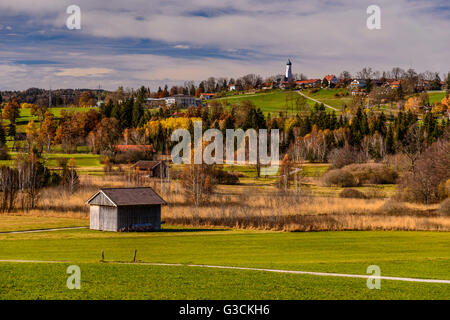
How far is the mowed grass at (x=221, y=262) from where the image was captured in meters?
19.6

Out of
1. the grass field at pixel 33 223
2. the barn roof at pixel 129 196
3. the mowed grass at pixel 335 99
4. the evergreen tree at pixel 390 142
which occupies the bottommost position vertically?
the grass field at pixel 33 223

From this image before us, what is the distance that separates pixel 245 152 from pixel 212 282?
95897mm

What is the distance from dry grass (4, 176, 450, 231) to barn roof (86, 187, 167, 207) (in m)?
4.12

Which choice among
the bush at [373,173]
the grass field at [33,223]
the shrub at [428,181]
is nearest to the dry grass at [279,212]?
the grass field at [33,223]

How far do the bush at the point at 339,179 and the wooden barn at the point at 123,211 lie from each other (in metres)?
42.8

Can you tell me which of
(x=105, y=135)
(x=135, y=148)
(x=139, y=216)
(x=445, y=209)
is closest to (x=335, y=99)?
(x=105, y=135)

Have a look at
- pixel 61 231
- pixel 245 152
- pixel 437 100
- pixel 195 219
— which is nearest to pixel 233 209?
pixel 195 219

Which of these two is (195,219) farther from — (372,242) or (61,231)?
(372,242)

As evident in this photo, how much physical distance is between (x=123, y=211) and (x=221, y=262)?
2110 centimetres

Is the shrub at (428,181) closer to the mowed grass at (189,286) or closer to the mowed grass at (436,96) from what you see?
the mowed grass at (189,286)

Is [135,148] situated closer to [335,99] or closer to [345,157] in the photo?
[345,157]

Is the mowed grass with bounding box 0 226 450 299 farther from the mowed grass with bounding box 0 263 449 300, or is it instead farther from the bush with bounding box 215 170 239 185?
the bush with bounding box 215 170 239 185

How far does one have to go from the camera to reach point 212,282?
21.4 meters

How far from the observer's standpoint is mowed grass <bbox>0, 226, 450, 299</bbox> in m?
19.6
